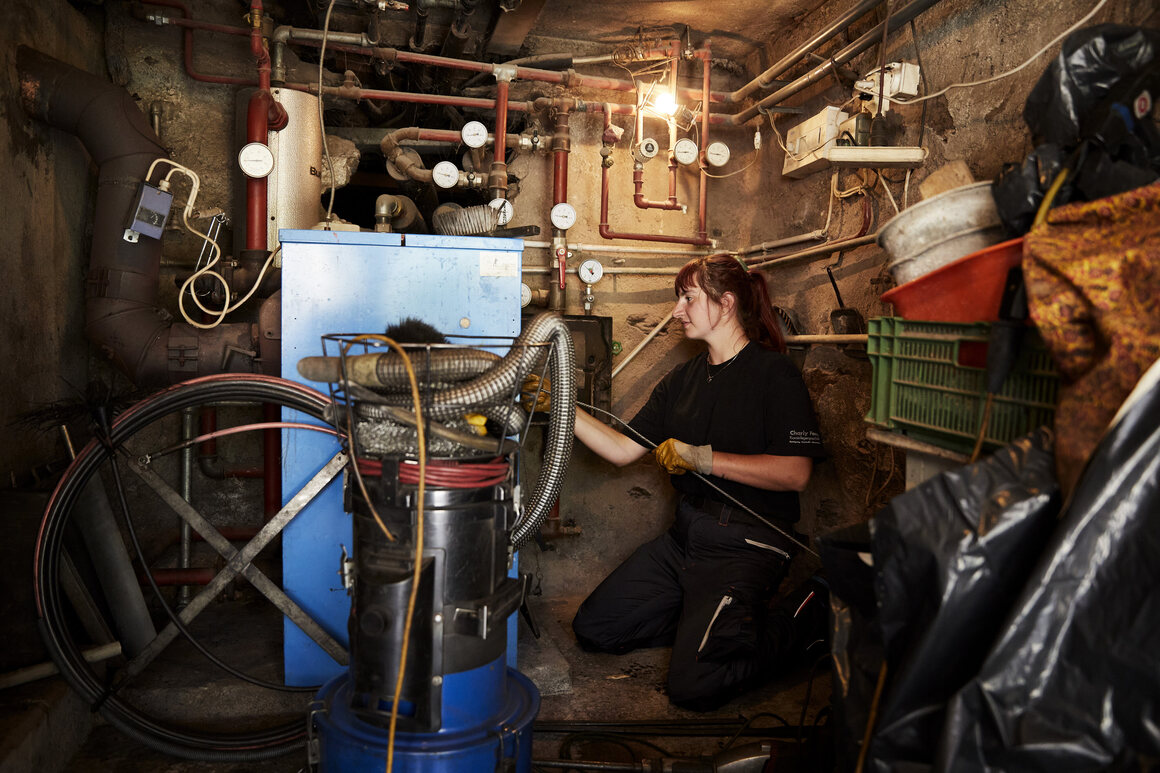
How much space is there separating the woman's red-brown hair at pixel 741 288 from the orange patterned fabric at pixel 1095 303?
1.42 meters

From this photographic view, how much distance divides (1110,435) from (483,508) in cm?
98

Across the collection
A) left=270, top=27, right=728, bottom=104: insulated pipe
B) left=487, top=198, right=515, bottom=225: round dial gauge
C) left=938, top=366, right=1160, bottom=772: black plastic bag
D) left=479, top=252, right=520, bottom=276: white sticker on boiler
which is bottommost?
left=938, top=366, right=1160, bottom=772: black plastic bag

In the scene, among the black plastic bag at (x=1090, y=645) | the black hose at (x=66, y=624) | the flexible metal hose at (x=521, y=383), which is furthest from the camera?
the black hose at (x=66, y=624)

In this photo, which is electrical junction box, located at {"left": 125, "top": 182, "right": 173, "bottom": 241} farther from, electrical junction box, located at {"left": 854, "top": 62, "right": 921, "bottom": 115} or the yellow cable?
electrical junction box, located at {"left": 854, "top": 62, "right": 921, "bottom": 115}

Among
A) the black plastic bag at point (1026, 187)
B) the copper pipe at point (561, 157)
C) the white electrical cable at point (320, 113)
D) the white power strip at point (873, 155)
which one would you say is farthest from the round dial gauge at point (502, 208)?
the black plastic bag at point (1026, 187)

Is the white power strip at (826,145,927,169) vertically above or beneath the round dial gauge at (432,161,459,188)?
beneath

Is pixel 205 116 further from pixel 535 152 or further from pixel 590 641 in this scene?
pixel 590 641

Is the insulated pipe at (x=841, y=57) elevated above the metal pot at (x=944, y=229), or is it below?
above

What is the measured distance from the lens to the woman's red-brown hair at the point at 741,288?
2.54 meters

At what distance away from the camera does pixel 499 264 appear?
201 cm

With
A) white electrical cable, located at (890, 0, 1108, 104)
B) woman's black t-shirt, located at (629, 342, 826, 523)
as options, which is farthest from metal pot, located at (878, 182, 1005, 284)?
woman's black t-shirt, located at (629, 342, 826, 523)

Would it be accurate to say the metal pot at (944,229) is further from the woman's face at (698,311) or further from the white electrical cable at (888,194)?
the woman's face at (698,311)

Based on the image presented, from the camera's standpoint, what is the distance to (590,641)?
2.48 metres

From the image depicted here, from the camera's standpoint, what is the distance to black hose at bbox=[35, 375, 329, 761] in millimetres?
1757
